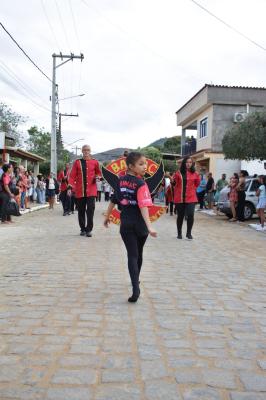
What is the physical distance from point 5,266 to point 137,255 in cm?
274

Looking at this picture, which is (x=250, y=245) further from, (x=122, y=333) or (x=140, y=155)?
(x=122, y=333)

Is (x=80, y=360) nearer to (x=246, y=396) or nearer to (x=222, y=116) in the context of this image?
(x=246, y=396)

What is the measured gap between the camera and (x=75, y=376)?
325cm

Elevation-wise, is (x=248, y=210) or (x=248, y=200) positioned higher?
(x=248, y=200)

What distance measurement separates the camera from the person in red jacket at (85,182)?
421 inches

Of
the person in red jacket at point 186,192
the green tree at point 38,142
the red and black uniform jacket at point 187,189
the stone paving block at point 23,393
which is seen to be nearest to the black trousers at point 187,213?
the person in red jacket at point 186,192

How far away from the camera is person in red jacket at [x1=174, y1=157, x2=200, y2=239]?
35.6 ft

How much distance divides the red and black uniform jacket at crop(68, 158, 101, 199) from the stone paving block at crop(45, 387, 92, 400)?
7759 mm

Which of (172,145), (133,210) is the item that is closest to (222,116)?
(133,210)

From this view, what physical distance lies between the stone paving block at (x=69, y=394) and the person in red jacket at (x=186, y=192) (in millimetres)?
7906

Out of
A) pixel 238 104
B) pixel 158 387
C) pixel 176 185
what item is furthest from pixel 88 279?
pixel 238 104

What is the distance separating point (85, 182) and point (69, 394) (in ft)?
25.9

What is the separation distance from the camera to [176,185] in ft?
36.4

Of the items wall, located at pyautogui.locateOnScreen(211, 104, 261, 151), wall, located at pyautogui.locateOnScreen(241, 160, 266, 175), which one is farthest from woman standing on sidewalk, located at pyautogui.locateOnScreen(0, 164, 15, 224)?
wall, located at pyautogui.locateOnScreen(211, 104, 261, 151)
